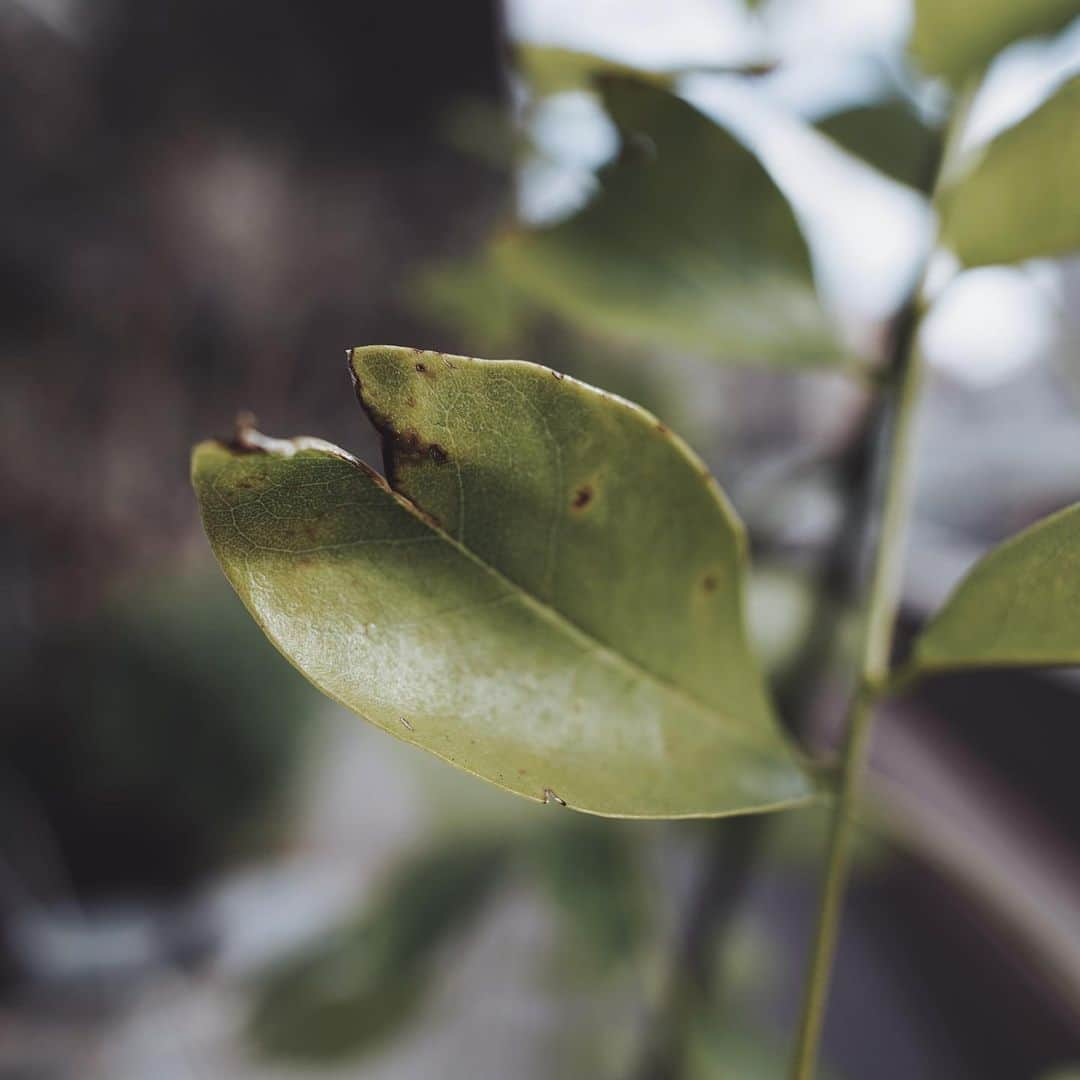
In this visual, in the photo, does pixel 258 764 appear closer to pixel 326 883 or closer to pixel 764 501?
pixel 326 883

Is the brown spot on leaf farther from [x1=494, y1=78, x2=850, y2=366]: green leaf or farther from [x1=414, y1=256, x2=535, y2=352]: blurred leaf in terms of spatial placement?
[x1=414, y1=256, x2=535, y2=352]: blurred leaf

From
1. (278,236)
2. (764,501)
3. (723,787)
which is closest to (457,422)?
(723,787)

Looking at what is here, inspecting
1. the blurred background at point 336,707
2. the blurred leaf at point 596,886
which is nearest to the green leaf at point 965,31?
the blurred background at point 336,707

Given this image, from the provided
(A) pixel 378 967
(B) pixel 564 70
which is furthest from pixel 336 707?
(B) pixel 564 70

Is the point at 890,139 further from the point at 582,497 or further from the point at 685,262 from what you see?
the point at 582,497

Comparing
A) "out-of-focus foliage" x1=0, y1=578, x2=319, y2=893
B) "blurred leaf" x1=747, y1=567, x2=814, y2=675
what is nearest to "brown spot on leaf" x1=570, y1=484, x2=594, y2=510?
"blurred leaf" x1=747, y1=567, x2=814, y2=675
